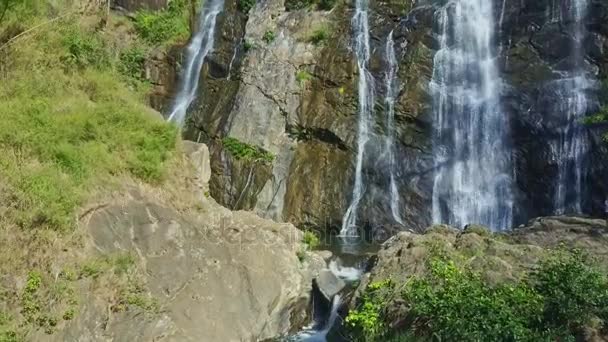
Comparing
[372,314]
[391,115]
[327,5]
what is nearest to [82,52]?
[372,314]

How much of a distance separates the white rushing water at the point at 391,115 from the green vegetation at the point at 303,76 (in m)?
2.51

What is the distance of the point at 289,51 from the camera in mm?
19953

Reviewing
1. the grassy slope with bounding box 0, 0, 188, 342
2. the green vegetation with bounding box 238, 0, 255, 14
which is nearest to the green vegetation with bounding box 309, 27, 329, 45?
the green vegetation with bounding box 238, 0, 255, 14

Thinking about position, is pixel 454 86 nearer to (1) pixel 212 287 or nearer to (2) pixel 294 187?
(2) pixel 294 187

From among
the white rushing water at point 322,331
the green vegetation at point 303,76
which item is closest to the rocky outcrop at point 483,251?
the white rushing water at point 322,331

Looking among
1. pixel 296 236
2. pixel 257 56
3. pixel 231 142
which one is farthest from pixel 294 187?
pixel 296 236

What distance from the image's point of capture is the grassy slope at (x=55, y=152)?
8188 millimetres

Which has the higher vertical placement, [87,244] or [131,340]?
[87,244]

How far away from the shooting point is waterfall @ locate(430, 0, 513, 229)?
55.2 feet

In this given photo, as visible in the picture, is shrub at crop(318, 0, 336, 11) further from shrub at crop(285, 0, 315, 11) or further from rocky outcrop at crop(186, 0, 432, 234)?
shrub at crop(285, 0, 315, 11)

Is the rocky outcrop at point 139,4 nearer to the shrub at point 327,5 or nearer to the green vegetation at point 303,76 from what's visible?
the shrub at point 327,5

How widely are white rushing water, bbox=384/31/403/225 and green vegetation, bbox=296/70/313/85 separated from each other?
2510 millimetres

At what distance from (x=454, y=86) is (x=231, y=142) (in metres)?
7.03

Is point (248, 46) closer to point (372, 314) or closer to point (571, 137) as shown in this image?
point (571, 137)
